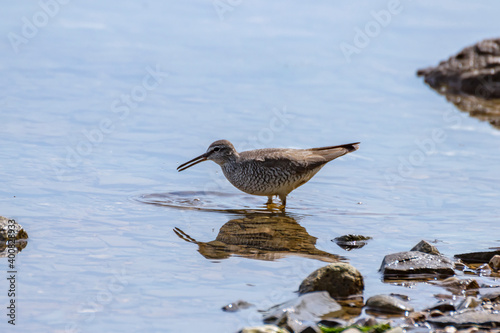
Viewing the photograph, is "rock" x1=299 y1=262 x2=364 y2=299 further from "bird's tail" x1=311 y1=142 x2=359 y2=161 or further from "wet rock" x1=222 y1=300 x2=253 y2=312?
"bird's tail" x1=311 y1=142 x2=359 y2=161

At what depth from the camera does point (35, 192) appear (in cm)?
1009

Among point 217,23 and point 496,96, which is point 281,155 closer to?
point 496,96

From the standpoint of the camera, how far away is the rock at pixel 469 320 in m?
6.29

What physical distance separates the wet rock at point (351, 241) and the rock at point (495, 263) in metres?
1.49

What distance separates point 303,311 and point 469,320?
1.37m

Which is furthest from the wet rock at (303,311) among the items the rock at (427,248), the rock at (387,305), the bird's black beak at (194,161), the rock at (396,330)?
the bird's black beak at (194,161)

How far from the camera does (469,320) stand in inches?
248

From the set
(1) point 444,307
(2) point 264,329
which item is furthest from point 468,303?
(2) point 264,329

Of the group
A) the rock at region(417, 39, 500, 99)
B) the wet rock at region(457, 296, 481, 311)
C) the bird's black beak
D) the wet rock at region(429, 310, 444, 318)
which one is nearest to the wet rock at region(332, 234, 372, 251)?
the wet rock at region(457, 296, 481, 311)

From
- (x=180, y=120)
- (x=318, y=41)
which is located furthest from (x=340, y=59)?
(x=180, y=120)

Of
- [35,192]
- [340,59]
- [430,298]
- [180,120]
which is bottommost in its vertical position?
[430,298]

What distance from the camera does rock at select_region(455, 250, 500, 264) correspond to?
821 centimetres

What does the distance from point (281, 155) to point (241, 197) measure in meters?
1.02

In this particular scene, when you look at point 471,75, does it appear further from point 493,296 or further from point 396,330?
point 396,330
